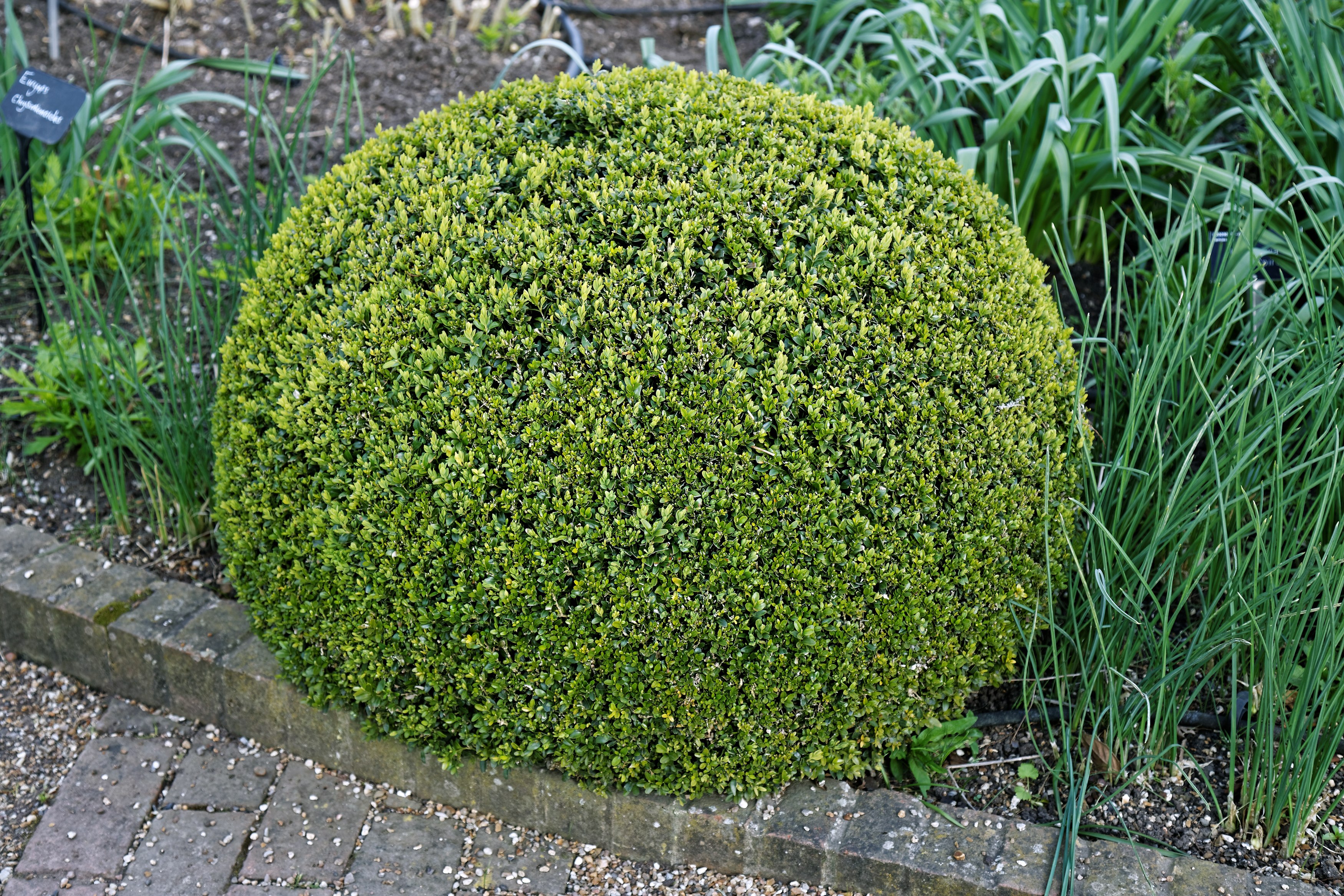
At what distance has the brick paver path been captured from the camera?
228 centimetres

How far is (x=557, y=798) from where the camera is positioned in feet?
7.64

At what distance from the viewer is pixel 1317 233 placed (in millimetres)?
2881

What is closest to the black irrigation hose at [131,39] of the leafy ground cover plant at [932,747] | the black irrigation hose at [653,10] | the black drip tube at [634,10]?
the black drip tube at [634,10]

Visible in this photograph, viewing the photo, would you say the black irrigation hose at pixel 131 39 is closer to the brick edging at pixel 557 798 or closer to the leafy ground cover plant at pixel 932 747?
the brick edging at pixel 557 798

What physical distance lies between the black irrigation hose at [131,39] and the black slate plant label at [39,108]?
1366 millimetres

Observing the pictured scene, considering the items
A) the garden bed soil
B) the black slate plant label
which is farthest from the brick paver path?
the garden bed soil

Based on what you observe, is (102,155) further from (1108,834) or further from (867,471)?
(1108,834)

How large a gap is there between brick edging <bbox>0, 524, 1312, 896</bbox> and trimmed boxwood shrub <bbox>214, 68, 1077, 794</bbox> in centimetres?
11

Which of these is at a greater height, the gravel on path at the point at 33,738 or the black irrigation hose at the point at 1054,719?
the black irrigation hose at the point at 1054,719

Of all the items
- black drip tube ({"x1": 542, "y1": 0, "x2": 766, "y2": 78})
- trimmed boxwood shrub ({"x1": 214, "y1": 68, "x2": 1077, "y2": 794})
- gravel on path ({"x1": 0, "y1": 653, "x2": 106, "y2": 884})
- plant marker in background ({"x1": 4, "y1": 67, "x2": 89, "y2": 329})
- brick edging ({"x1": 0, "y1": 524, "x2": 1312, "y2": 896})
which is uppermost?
black drip tube ({"x1": 542, "y1": 0, "x2": 766, "y2": 78})

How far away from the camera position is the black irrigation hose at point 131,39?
4789mm

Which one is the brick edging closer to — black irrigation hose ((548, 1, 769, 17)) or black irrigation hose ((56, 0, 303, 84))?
black irrigation hose ((56, 0, 303, 84))

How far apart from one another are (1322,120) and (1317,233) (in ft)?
1.00

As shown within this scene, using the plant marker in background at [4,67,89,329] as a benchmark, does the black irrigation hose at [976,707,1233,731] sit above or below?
below
